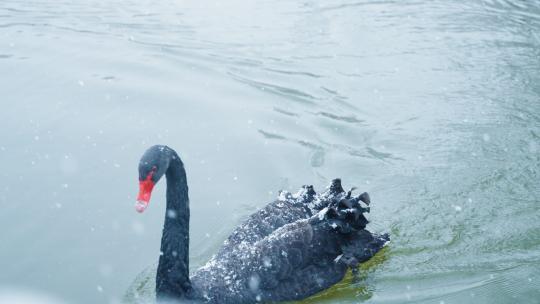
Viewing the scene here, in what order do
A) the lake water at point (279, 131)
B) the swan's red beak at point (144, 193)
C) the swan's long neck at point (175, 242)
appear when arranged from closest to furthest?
Result: the swan's red beak at point (144, 193)
the swan's long neck at point (175, 242)
the lake water at point (279, 131)

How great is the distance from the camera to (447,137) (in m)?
Result: 7.30

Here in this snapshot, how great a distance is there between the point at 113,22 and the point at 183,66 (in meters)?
2.88

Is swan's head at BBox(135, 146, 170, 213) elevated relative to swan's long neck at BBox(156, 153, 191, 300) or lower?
elevated

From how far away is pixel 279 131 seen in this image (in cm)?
766

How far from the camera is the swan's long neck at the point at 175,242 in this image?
4.18 m

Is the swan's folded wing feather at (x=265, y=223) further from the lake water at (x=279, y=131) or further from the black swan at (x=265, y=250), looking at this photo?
the lake water at (x=279, y=131)

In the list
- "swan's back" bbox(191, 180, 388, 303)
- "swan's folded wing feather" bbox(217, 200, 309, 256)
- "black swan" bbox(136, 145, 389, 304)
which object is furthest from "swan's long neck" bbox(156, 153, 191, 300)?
"swan's folded wing feather" bbox(217, 200, 309, 256)

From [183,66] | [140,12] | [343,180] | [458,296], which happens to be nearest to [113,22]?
[140,12]

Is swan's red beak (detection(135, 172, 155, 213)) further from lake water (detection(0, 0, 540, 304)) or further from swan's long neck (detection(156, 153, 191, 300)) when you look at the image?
lake water (detection(0, 0, 540, 304))

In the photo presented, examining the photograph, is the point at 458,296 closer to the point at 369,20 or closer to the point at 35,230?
the point at 35,230

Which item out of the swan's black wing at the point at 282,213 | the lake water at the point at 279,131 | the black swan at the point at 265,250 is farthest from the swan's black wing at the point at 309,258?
the swan's black wing at the point at 282,213

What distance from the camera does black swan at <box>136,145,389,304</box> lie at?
4204 millimetres

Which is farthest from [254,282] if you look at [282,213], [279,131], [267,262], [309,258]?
[279,131]

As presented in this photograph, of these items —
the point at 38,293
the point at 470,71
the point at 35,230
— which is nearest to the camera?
the point at 38,293
